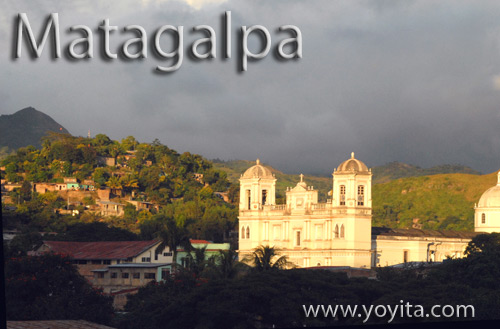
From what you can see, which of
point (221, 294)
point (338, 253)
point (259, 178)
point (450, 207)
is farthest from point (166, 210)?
point (221, 294)

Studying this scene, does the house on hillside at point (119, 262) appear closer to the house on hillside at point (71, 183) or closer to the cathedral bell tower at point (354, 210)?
the cathedral bell tower at point (354, 210)

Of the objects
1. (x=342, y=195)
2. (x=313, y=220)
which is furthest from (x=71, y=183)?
(x=342, y=195)

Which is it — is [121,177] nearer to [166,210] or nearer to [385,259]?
[166,210]

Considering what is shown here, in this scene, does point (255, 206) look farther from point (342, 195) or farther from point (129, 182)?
point (129, 182)

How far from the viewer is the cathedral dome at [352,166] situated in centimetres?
6588

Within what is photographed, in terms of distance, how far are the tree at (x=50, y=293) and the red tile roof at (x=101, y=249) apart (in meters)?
15.2

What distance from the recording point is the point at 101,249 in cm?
5994

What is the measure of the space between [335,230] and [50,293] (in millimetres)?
30220

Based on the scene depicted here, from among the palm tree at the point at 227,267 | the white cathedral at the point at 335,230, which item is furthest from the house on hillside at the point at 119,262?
the white cathedral at the point at 335,230

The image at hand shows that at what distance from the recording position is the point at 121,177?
355ft

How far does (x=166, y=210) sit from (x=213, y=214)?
9180 millimetres

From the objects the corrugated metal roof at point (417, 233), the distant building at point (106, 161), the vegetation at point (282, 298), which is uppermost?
the distant building at point (106, 161)

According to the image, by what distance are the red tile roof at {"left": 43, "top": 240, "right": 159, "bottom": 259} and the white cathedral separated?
509 inches

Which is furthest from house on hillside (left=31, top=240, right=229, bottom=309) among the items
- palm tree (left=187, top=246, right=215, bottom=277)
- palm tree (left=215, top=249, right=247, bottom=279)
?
palm tree (left=215, top=249, right=247, bottom=279)
